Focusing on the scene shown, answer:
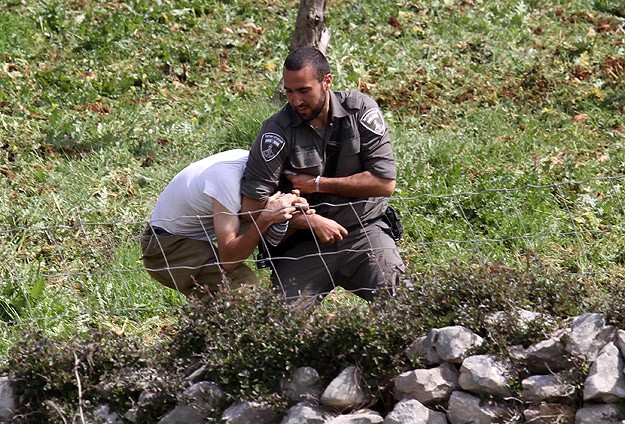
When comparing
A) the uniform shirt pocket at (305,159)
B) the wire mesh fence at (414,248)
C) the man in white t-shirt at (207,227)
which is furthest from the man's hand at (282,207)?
the wire mesh fence at (414,248)

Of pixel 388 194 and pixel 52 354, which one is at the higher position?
pixel 388 194

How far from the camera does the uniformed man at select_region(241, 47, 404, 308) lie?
5.54 m

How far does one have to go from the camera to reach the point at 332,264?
5684mm

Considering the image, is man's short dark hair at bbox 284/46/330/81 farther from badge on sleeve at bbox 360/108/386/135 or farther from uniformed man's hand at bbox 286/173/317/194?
uniformed man's hand at bbox 286/173/317/194

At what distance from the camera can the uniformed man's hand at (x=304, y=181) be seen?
5594 millimetres

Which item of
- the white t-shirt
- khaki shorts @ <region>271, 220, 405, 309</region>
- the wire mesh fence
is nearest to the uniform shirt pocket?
the white t-shirt

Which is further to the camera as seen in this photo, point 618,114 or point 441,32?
point 441,32

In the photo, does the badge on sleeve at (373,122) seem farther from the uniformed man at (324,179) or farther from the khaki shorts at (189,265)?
the khaki shorts at (189,265)

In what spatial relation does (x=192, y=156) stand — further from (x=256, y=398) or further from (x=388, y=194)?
(x=256, y=398)

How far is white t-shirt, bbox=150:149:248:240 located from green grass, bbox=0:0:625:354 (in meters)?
0.58

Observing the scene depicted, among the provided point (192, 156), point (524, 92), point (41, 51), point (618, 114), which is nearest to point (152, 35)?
point (41, 51)

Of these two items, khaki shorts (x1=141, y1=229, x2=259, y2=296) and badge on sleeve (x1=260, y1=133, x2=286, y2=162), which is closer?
badge on sleeve (x1=260, y1=133, x2=286, y2=162)

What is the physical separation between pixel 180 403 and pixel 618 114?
18.7 feet

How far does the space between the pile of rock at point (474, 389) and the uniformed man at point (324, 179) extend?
0.94 metres
